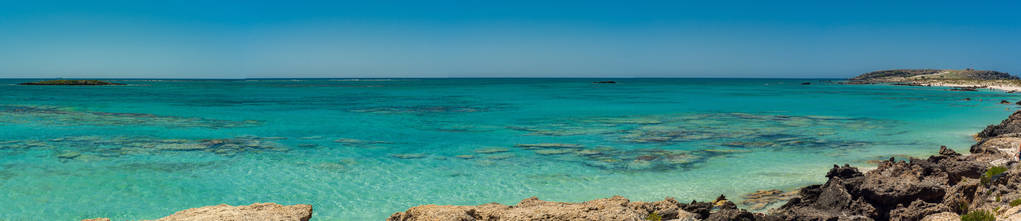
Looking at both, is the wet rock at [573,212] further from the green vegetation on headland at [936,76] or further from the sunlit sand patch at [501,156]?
the green vegetation on headland at [936,76]

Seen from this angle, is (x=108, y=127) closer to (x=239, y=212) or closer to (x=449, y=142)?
(x=449, y=142)

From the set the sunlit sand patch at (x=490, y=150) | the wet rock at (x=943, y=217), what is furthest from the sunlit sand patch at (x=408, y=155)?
the wet rock at (x=943, y=217)

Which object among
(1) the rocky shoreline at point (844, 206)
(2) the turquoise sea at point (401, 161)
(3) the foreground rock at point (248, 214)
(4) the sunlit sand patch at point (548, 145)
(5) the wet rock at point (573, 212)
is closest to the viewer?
(3) the foreground rock at point (248, 214)

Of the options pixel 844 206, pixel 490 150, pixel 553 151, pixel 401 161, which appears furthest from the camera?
pixel 490 150

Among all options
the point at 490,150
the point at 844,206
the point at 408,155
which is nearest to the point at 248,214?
the point at 844,206

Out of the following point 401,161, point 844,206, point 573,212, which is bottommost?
point 401,161

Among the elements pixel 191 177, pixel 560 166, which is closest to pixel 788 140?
pixel 560 166

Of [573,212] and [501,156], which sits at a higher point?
[573,212]

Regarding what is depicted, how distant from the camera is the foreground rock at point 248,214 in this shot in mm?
6406

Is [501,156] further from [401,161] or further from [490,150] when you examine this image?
[401,161]

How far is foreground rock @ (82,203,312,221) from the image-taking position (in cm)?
641

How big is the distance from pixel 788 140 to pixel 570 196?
425 inches

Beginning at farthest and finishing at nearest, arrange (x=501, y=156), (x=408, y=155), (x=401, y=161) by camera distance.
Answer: (x=408, y=155), (x=501, y=156), (x=401, y=161)

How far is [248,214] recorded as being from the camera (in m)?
6.53
